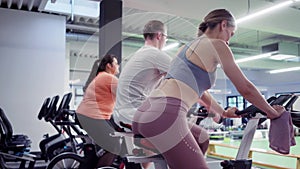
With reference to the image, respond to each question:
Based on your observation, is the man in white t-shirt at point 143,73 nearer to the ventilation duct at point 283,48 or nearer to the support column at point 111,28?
the support column at point 111,28

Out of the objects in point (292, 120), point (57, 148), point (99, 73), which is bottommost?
point (57, 148)

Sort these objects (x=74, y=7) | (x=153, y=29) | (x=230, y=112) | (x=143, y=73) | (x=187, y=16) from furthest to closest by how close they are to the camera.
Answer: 1. (x=74, y=7)
2. (x=187, y=16)
3. (x=153, y=29)
4. (x=143, y=73)
5. (x=230, y=112)

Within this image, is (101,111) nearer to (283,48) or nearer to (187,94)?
(187,94)

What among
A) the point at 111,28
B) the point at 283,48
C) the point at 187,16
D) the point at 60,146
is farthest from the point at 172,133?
the point at 283,48

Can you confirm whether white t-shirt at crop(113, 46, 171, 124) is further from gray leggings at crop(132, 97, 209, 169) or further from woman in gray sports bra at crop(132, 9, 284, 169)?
gray leggings at crop(132, 97, 209, 169)

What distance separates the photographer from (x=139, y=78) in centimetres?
207

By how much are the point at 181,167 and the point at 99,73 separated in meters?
1.75

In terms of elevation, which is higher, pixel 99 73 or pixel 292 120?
pixel 99 73

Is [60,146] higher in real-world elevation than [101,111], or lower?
lower

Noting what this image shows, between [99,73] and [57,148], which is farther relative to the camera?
[57,148]

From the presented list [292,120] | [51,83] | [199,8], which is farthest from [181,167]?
[51,83]

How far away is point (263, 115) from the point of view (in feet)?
4.86

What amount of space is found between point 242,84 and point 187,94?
26 cm

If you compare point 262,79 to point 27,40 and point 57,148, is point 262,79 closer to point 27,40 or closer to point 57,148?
point 27,40
